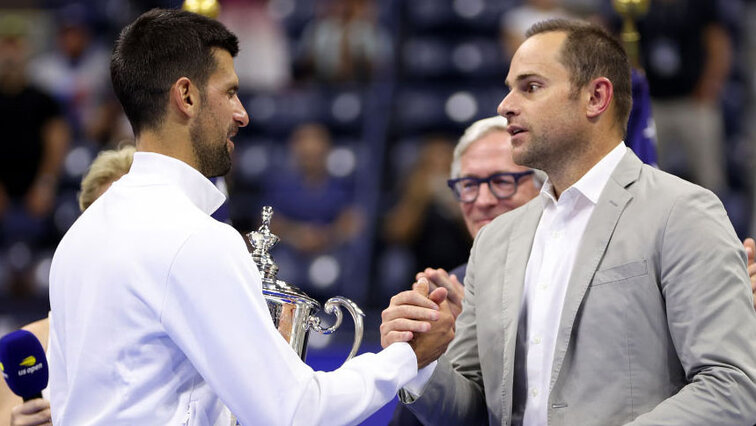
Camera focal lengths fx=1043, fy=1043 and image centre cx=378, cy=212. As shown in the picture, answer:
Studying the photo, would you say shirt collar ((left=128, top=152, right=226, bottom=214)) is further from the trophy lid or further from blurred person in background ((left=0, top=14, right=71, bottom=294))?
blurred person in background ((left=0, top=14, right=71, bottom=294))

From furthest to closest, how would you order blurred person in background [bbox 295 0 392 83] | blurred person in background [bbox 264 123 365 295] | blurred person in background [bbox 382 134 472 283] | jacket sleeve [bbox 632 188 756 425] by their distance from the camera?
blurred person in background [bbox 295 0 392 83] → blurred person in background [bbox 264 123 365 295] → blurred person in background [bbox 382 134 472 283] → jacket sleeve [bbox 632 188 756 425]

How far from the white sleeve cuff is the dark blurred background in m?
3.35

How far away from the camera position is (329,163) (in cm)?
670

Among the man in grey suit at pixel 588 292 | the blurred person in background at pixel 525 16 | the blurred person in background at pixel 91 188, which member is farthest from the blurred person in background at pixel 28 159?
the man in grey suit at pixel 588 292

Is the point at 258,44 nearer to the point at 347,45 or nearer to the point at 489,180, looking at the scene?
the point at 347,45

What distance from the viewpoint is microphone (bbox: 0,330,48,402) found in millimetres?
2473

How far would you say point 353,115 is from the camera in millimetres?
7020

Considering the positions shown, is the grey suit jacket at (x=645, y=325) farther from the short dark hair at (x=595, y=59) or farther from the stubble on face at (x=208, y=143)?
the stubble on face at (x=208, y=143)

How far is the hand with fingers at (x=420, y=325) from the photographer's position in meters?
2.44

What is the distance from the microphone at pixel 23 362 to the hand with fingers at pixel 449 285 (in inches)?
40.9

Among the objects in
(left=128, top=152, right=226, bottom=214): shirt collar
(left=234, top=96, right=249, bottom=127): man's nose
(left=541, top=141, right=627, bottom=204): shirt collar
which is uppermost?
(left=234, top=96, right=249, bottom=127): man's nose

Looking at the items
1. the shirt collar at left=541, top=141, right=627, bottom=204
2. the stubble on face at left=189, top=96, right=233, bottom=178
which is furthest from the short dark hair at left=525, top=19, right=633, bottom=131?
the stubble on face at left=189, top=96, right=233, bottom=178

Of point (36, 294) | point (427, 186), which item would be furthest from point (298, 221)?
point (36, 294)

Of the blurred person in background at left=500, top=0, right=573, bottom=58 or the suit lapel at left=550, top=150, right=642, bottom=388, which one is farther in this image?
the blurred person in background at left=500, top=0, right=573, bottom=58
